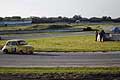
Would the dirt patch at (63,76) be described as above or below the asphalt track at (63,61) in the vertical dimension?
above

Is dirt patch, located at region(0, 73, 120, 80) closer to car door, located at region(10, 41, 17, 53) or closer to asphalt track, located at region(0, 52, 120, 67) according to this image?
asphalt track, located at region(0, 52, 120, 67)

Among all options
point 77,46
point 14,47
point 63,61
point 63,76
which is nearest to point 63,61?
point 63,61

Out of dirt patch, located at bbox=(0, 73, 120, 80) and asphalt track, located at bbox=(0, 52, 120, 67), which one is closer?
dirt patch, located at bbox=(0, 73, 120, 80)

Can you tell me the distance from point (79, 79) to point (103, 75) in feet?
5.34

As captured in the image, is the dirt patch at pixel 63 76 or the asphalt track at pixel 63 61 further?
the asphalt track at pixel 63 61

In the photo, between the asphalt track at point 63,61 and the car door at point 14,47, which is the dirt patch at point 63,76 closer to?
the asphalt track at point 63,61

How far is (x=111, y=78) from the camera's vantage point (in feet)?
73.4

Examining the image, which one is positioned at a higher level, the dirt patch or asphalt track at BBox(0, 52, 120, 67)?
the dirt patch

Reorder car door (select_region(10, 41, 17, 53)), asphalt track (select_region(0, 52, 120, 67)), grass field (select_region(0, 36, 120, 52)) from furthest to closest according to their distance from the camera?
grass field (select_region(0, 36, 120, 52))
car door (select_region(10, 41, 17, 53))
asphalt track (select_region(0, 52, 120, 67))

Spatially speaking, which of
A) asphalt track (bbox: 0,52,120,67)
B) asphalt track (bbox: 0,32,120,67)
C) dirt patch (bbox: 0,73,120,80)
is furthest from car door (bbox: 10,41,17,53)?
dirt patch (bbox: 0,73,120,80)

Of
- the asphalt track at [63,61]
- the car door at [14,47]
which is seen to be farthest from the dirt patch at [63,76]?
the car door at [14,47]

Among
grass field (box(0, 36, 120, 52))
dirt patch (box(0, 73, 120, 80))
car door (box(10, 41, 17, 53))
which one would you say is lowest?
grass field (box(0, 36, 120, 52))

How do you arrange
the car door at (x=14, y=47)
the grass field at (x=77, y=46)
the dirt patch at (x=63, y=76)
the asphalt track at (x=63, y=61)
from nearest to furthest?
the dirt patch at (x=63, y=76) → the asphalt track at (x=63, y=61) → the car door at (x=14, y=47) → the grass field at (x=77, y=46)

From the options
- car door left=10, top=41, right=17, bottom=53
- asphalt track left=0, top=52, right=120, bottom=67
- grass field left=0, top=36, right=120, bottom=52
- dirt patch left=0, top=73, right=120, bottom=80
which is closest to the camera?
dirt patch left=0, top=73, right=120, bottom=80
